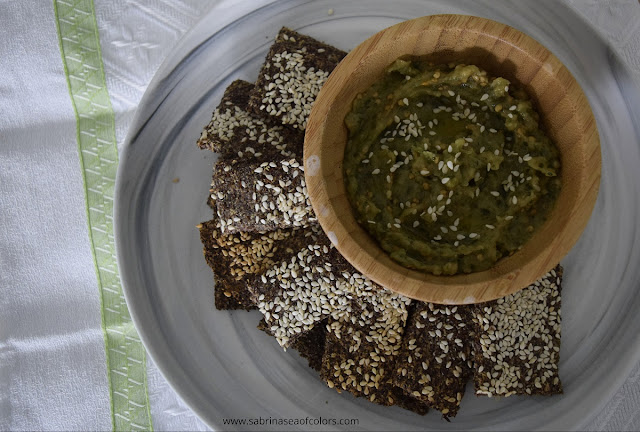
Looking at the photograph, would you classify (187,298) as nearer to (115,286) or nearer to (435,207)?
(115,286)

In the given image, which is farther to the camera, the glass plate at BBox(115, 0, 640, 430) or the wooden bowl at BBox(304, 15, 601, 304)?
the glass plate at BBox(115, 0, 640, 430)

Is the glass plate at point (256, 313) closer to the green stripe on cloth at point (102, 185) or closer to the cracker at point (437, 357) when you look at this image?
the cracker at point (437, 357)

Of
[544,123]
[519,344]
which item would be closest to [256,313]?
[519,344]

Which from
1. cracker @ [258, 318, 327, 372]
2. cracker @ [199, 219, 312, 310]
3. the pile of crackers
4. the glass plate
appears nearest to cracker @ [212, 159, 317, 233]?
the pile of crackers

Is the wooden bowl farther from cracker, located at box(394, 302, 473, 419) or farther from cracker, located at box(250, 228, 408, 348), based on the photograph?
cracker, located at box(394, 302, 473, 419)

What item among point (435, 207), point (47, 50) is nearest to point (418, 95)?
point (435, 207)

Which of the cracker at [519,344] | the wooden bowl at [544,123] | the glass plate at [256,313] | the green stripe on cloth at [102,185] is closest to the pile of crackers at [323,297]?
the cracker at [519,344]
